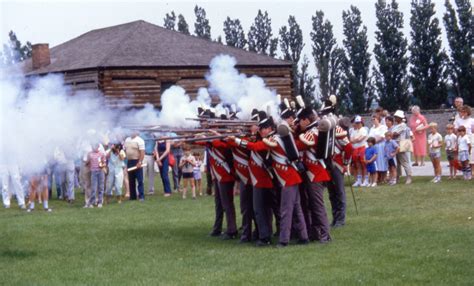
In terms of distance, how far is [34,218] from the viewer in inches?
756

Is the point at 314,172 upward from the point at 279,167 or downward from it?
downward

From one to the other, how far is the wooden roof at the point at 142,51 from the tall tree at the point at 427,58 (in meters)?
14.4

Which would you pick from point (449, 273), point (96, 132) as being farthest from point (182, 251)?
point (96, 132)

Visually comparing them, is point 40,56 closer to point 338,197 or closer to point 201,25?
point 338,197

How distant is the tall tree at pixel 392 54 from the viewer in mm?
55375

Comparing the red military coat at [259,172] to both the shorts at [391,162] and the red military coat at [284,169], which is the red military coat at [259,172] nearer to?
the red military coat at [284,169]

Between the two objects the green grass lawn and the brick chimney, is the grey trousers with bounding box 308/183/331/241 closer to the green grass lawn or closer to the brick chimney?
the green grass lawn

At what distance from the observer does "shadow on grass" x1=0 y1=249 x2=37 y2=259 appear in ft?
45.3

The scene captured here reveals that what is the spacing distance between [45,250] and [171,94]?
5.92 meters

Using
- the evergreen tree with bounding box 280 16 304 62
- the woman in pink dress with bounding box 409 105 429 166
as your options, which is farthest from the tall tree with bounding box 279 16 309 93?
the woman in pink dress with bounding box 409 105 429 166

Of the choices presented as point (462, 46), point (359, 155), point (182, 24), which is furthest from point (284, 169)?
point (182, 24)

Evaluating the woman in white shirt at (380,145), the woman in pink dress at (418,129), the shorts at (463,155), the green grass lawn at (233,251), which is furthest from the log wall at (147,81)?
the green grass lawn at (233,251)

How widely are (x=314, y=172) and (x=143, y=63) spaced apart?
85.4 ft

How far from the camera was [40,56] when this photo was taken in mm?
37469
